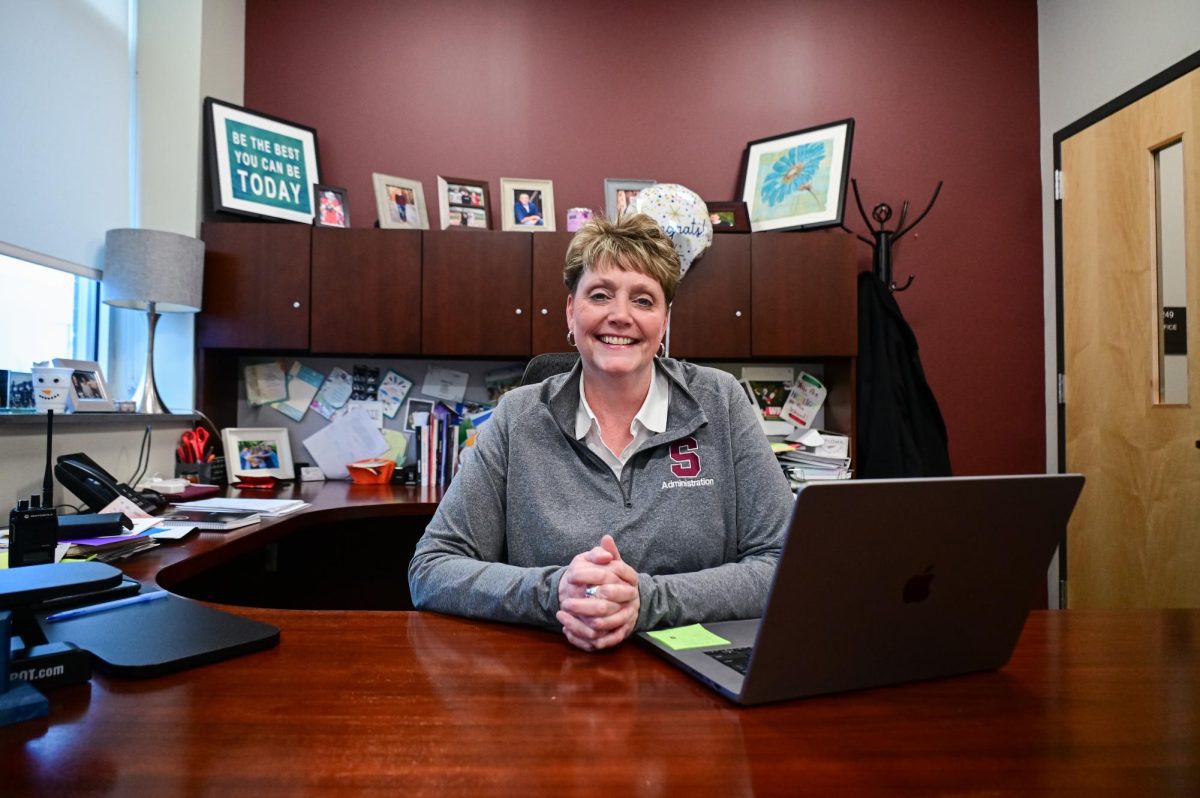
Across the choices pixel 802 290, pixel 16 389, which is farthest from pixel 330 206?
pixel 802 290

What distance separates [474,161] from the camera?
9.87ft

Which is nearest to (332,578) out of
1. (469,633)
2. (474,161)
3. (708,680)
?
(474,161)

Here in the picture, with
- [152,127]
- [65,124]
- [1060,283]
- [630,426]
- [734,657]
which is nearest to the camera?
[734,657]

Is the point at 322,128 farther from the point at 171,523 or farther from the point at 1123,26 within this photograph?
the point at 1123,26

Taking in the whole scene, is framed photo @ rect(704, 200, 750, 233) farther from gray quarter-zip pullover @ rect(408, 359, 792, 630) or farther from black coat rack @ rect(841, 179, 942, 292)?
gray quarter-zip pullover @ rect(408, 359, 792, 630)

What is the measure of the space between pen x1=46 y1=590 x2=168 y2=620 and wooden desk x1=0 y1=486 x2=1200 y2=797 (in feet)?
0.75

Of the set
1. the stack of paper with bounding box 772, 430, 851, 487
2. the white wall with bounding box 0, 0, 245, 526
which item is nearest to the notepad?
the white wall with bounding box 0, 0, 245, 526

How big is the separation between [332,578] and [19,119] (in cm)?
188

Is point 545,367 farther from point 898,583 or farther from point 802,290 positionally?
point 802,290

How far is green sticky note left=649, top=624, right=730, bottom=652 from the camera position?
861 millimetres

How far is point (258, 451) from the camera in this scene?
2.73 metres

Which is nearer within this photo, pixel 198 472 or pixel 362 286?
pixel 198 472

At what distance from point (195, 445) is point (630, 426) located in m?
1.93

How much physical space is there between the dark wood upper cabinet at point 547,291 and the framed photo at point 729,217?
1.93 feet
